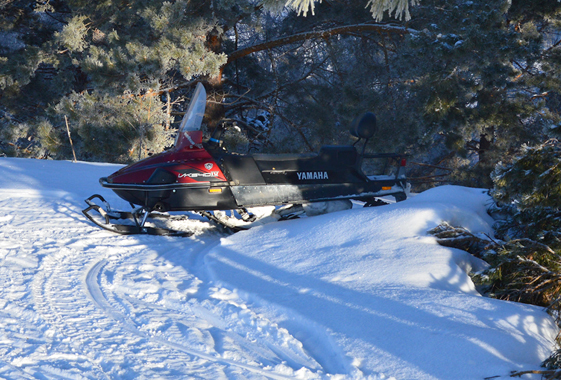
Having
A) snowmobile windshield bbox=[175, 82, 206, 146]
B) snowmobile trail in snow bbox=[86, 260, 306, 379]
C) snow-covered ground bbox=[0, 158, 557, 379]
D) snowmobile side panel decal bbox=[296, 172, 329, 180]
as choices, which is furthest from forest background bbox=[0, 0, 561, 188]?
snowmobile trail in snow bbox=[86, 260, 306, 379]

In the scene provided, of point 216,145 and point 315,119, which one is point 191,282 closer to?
point 216,145

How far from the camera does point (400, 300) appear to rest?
3.01 meters

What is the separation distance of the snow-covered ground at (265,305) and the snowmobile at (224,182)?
37cm

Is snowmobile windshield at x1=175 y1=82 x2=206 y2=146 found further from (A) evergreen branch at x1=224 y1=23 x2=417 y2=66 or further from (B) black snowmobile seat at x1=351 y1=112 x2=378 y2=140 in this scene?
(A) evergreen branch at x1=224 y1=23 x2=417 y2=66

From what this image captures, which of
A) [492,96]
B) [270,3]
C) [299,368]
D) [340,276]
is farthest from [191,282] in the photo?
[492,96]

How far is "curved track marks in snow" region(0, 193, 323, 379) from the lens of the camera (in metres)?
2.42

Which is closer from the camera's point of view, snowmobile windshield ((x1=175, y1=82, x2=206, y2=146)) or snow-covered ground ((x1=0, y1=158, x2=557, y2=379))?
snow-covered ground ((x1=0, y1=158, x2=557, y2=379))

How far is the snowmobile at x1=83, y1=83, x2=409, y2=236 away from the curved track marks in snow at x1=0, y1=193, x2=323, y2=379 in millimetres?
548

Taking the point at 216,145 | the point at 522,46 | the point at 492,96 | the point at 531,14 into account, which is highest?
the point at 531,14

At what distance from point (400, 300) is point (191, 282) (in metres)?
1.63

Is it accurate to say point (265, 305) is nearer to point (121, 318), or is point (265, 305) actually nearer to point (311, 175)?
point (121, 318)

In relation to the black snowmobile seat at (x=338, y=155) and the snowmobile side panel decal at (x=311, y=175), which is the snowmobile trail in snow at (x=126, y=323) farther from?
the black snowmobile seat at (x=338, y=155)

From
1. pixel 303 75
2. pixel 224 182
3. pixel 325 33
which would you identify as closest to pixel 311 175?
pixel 224 182

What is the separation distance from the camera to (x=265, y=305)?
3.19 metres
